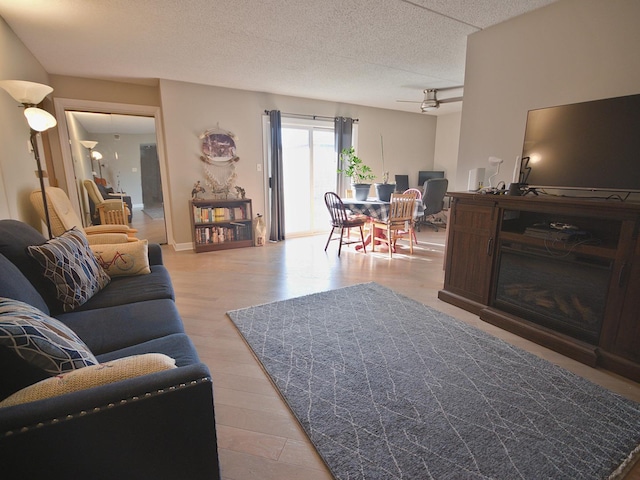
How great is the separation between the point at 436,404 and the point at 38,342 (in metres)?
1.70

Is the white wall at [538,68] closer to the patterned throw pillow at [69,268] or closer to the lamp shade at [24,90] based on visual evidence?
the patterned throw pillow at [69,268]

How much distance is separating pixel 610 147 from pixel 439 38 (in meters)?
1.89

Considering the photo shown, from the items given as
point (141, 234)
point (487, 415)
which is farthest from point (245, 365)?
point (141, 234)

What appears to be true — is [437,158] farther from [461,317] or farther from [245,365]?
[245,365]

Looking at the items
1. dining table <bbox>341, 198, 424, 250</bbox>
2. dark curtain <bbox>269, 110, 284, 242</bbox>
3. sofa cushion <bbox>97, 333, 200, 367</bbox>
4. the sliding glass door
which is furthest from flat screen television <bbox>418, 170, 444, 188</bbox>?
sofa cushion <bbox>97, 333, 200, 367</bbox>

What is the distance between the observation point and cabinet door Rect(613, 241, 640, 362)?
72.8 inches

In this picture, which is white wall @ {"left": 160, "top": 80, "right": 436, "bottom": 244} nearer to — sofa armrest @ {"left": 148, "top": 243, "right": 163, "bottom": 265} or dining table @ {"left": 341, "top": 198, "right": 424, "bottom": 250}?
dining table @ {"left": 341, "top": 198, "right": 424, "bottom": 250}

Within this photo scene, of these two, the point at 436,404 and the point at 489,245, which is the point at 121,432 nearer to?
the point at 436,404

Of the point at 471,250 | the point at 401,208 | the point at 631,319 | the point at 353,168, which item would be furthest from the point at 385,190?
the point at 631,319

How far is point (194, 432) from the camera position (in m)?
0.88

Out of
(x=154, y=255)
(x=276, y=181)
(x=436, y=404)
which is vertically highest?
(x=276, y=181)

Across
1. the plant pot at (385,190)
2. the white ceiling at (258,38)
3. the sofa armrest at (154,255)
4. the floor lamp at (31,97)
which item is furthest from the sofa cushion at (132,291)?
the plant pot at (385,190)

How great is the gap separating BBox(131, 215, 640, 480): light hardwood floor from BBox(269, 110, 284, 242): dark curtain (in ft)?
0.95

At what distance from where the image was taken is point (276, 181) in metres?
5.46
